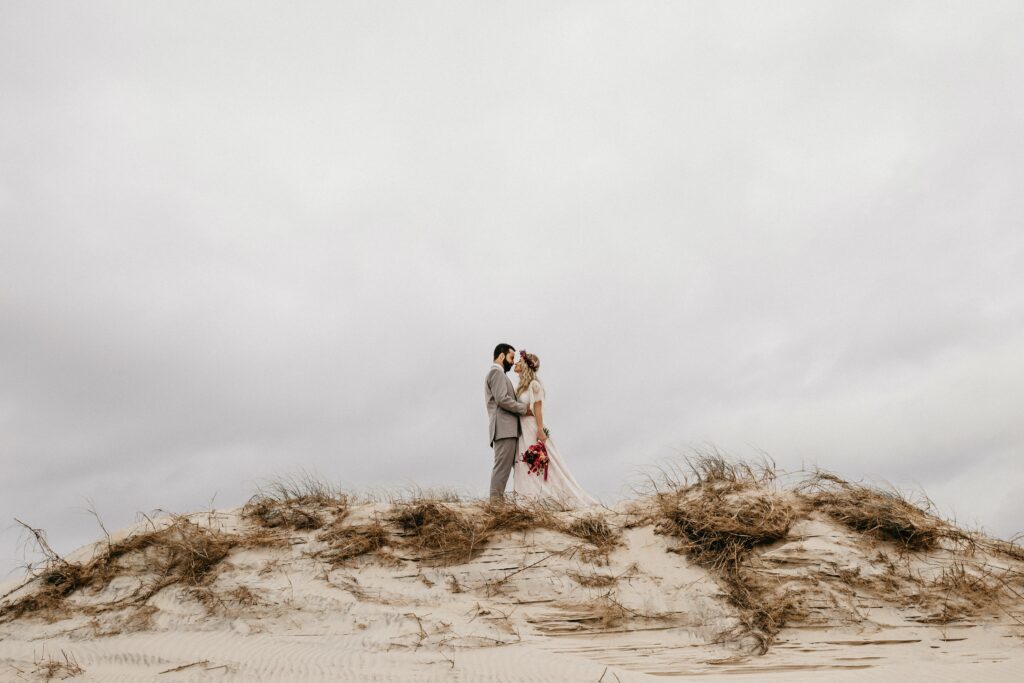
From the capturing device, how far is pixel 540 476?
9031mm

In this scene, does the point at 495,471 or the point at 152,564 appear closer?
the point at 152,564

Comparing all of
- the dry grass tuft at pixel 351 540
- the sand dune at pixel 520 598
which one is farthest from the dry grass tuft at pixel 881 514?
the dry grass tuft at pixel 351 540

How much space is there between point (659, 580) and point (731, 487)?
4.81 ft

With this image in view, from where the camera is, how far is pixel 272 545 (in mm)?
7531

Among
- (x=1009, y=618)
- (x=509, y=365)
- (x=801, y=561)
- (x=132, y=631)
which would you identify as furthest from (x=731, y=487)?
(x=132, y=631)

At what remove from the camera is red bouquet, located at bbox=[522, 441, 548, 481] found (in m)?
9.02

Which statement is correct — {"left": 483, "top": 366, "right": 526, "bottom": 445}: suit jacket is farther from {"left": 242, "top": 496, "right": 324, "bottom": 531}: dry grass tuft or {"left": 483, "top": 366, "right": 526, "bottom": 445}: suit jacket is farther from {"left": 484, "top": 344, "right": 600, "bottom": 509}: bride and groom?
{"left": 242, "top": 496, "right": 324, "bottom": 531}: dry grass tuft

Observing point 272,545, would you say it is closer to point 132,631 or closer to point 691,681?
point 132,631

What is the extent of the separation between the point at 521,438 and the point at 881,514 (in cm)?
410

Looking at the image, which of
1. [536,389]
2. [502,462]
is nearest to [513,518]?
[502,462]

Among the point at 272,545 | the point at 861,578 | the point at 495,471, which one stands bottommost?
the point at 861,578

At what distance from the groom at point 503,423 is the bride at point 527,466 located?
0.10m

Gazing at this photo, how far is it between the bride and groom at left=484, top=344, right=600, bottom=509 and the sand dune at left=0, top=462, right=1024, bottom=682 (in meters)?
1.15

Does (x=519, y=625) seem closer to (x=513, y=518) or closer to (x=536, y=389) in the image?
(x=513, y=518)
